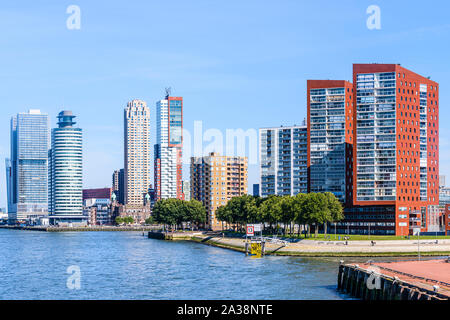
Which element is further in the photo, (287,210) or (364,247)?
(287,210)

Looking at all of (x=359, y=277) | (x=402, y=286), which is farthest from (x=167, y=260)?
(x=402, y=286)

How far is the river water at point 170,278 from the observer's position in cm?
8669

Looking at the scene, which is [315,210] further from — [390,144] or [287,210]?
[390,144]

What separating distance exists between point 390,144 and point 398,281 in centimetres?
12121

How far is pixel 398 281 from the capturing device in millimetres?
73875

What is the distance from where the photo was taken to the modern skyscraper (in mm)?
189750

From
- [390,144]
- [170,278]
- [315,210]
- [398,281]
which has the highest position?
[390,144]

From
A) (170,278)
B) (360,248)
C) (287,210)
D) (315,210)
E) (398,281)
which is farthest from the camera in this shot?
(287,210)

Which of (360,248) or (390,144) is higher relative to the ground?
(390,144)

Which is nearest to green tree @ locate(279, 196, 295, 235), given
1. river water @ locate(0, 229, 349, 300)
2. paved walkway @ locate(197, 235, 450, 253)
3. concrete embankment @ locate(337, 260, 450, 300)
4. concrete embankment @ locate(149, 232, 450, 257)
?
concrete embankment @ locate(149, 232, 450, 257)

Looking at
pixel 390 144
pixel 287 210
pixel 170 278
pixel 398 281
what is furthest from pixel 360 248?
pixel 398 281

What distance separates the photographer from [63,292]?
90062 mm
